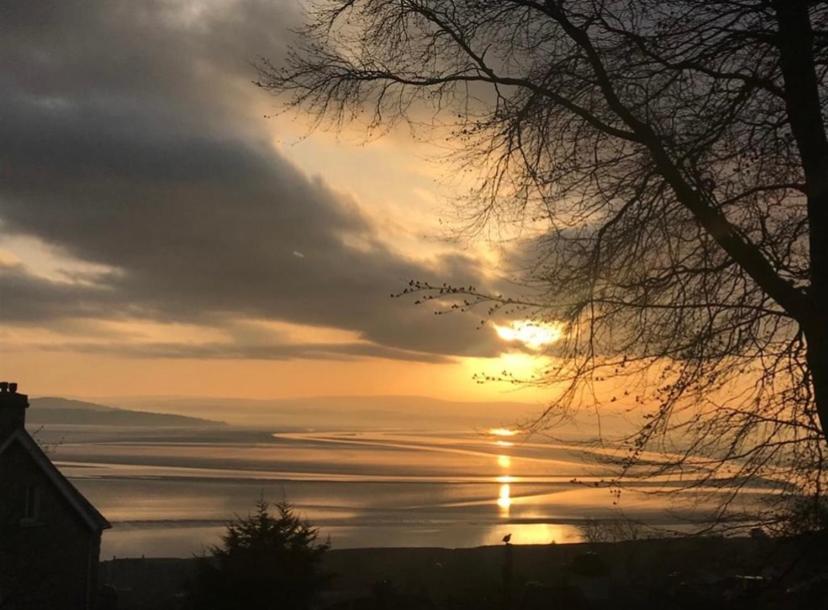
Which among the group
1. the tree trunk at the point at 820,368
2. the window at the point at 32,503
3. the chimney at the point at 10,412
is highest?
the chimney at the point at 10,412

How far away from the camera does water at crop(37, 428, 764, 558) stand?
47.0 meters

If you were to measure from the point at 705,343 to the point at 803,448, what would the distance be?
3.52 ft

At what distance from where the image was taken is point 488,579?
34.4 meters

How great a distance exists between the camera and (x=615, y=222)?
6.97 m

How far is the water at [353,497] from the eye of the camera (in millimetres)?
46969

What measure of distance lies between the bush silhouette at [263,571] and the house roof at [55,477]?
669cm

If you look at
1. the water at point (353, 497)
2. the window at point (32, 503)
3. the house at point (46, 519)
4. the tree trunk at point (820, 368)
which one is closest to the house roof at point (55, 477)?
the house at point (46, 519)

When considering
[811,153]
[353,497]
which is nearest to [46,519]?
[811,153]

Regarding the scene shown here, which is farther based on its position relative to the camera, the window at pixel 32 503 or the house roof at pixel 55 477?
the window at pixel 32 503

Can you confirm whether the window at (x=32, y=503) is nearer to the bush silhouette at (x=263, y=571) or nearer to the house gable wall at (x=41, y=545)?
the house gable wall at (x=41, y=545)

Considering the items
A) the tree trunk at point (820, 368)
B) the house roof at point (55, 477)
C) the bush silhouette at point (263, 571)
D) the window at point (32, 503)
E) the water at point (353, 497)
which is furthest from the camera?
the water at point (353, 497)

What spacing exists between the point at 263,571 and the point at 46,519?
8.31 metres

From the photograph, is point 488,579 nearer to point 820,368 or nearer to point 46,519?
point 46,519

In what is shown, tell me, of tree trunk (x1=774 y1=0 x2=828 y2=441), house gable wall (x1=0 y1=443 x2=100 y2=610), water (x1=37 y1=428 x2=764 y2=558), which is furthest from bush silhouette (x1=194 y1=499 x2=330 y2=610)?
tree trunk (x1=774 y1=0 x2=828 y2=441)
